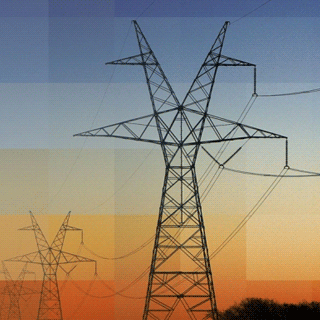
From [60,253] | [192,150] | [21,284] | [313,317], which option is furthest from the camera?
[313,317]

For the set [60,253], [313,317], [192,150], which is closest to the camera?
Result: [192,150]

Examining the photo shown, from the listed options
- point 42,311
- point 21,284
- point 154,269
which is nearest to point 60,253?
point 42,311

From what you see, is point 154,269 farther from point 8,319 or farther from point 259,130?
point 8,319

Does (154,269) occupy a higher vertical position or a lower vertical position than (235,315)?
higher

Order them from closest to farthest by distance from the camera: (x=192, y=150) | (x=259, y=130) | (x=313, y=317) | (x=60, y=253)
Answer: (x=259, y=130) < (x=192, y=150) < (x=60, y=253) < (x=313, y=317)

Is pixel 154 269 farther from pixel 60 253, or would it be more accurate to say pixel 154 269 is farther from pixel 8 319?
pixel 8 319

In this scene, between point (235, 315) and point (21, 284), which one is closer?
point (21, 284)

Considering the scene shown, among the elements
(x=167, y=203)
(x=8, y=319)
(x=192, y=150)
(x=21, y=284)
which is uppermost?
(x=192, y=150)

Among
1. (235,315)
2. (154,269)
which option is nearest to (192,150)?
(154,269)

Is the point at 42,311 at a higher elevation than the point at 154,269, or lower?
lower
